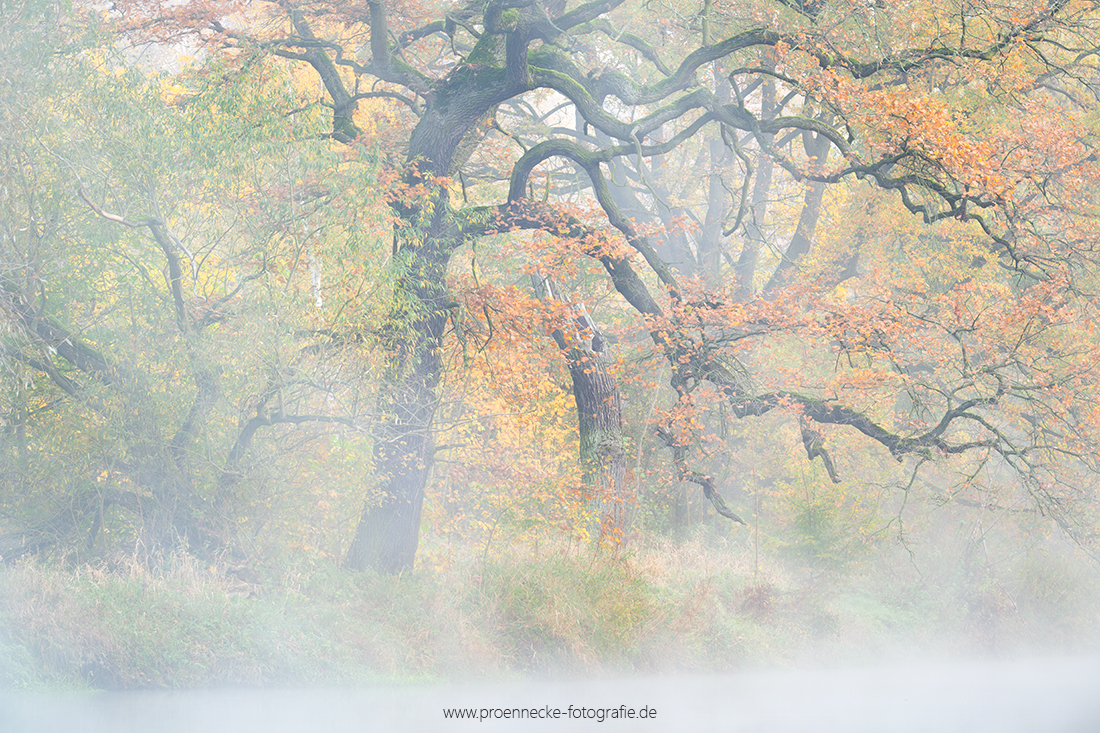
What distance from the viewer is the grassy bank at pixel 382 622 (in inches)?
384

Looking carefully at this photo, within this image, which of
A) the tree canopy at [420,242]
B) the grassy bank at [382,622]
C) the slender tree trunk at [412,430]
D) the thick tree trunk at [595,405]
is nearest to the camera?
the grassy bank at [382,622]

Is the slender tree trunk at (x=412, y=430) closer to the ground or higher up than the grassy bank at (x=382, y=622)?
higher up

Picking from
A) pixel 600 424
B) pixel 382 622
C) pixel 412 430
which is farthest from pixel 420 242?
pixel 382 622

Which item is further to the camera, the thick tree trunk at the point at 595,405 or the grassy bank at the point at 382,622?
the thick tree trunk at the point at 595,405

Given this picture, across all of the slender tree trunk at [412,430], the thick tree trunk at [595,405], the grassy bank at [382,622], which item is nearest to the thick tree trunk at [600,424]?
the thick tree trunk at [595,405]

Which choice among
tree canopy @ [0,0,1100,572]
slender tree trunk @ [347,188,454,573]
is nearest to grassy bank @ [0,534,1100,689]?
slender tree trunk @ [347,188,454,573]

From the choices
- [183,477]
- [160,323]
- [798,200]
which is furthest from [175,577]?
[798,200]

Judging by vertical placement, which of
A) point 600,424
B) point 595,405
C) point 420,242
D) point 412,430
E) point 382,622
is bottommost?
point 382,622

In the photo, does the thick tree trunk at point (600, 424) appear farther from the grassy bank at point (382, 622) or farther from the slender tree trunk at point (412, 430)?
the slender tree trunk at point (412, 430)

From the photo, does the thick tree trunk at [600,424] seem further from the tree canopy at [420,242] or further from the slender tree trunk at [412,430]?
the slender tree trunk at [412,430]

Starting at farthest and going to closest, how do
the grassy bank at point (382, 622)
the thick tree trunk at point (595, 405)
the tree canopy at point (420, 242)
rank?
1. the thick tree trunk at point (595, 405)
2. the tree canopy at point (420, 242)
3. the grassy bank at point (382, 622)

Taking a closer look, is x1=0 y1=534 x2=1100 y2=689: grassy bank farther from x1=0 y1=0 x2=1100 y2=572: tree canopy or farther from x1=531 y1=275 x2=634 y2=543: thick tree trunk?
x1=531 y1=275 x2=634 y2=543: thick tree trunk

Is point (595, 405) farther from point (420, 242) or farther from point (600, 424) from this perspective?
point (420, 242)

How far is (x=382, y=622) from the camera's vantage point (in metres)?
11.4
